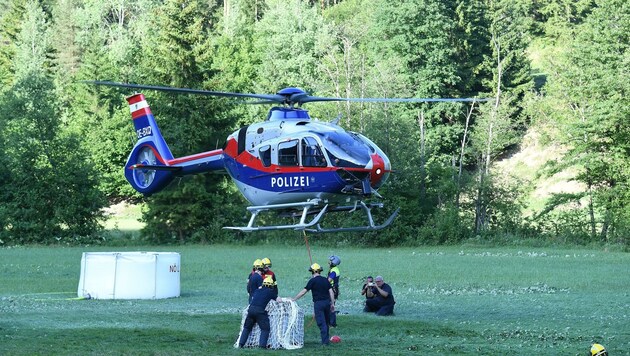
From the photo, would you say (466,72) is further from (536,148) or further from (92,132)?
(92,132)

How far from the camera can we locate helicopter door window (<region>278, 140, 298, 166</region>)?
99.1 feet

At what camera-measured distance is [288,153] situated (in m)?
30.4

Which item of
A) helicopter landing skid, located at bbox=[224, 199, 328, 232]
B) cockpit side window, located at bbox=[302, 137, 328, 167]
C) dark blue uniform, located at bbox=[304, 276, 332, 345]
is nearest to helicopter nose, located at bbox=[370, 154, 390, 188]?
cockpit side window, located at bbox=[302, 137, 328, 167]

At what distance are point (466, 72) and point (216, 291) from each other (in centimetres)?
6479

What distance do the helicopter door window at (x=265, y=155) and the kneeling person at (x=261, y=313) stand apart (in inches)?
240

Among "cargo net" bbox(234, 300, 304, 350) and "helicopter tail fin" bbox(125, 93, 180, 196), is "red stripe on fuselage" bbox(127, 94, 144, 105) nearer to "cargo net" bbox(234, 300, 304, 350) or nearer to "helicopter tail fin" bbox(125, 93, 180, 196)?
"helicopter tail fin" bbox(125, 93, 180, 196)

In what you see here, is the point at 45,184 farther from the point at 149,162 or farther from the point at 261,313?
the point at 261,313

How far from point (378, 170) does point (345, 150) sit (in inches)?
43.8

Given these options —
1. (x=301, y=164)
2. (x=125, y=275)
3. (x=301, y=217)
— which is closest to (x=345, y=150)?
(x=301, y=164)

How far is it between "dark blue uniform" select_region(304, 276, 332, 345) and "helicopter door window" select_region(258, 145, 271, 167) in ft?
19.0

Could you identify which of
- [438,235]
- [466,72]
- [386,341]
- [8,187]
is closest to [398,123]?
[438,235]

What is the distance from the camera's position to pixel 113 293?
37.7m

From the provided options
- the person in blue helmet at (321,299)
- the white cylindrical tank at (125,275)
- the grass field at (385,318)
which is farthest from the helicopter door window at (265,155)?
the white cylindrical tank at (125,275)

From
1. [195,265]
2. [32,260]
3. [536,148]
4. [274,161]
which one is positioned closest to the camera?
[274,161]
